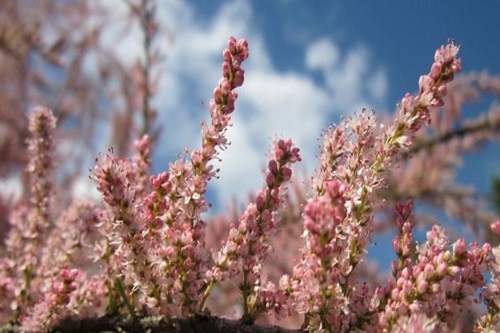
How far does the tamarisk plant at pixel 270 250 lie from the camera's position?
4.23ft

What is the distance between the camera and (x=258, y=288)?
4.69 ft

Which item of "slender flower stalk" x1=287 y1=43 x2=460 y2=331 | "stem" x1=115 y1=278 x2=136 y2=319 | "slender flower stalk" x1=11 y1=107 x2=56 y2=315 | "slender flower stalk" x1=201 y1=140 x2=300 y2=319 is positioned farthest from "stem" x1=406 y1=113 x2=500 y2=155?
"stem" x1=115 y1=278 x2=136 y2=319

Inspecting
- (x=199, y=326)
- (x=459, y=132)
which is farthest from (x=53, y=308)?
(x=459, y=132)

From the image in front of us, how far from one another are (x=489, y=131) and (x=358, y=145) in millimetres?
3741

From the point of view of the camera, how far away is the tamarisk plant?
1289 millimetres

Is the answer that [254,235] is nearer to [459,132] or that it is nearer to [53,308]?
[53,308]

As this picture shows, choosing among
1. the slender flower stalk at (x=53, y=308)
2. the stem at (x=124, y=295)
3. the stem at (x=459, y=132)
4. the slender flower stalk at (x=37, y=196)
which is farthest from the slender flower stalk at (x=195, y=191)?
the stem at (x=459, y=132)

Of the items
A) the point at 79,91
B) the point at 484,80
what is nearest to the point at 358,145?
the point at 484,80

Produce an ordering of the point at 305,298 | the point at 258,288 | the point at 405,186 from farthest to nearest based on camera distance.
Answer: the point at 405,186, the point at 258,288, the point at 305,298

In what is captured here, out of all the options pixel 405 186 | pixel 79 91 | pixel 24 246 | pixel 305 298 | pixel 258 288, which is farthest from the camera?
pixel 79 91

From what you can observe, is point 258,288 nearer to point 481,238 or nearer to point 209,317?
point 209,317

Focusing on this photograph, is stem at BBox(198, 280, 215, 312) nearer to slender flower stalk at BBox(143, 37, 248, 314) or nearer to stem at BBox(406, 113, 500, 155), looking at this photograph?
slender flower stalk at BBox(143, 37, 248, 314)

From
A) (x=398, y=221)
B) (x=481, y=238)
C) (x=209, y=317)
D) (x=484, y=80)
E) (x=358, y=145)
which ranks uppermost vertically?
(x=484, y=80)

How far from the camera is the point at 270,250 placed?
4.74 ft
